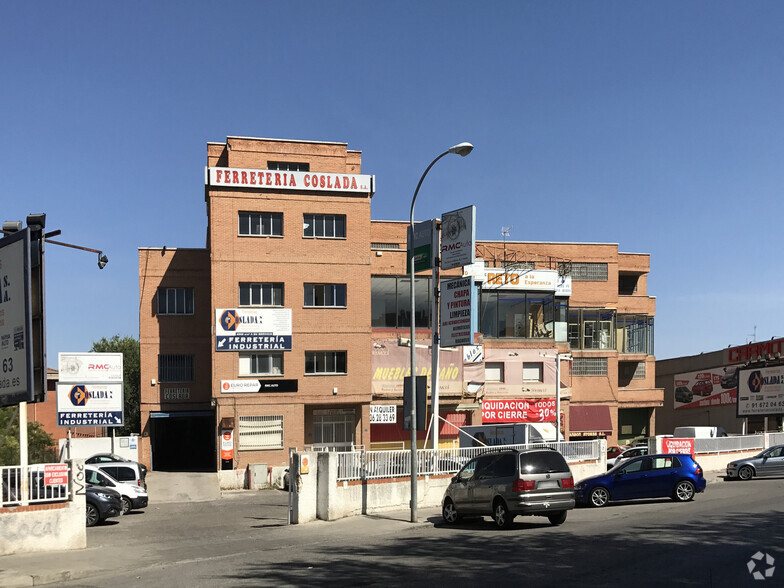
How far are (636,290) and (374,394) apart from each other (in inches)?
1136

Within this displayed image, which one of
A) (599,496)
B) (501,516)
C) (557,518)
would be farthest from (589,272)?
(501,516)

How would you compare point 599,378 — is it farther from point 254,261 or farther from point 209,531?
point 209,531

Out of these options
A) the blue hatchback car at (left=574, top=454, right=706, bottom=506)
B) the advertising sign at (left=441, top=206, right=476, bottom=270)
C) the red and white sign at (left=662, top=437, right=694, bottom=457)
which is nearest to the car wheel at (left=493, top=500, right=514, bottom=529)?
the blue hatchback car at (left=574, top=454, right=706, bottom=506)

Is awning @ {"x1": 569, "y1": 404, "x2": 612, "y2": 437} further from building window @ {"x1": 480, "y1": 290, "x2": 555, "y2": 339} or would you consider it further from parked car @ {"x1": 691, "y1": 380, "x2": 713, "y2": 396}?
parked car @ {"x1": 691, "y1": 380, "x2": 713, "y2": 396}

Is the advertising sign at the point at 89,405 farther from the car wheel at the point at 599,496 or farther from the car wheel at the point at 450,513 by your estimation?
the car wheel at the point at 599,496

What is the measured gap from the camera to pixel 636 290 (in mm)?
68625

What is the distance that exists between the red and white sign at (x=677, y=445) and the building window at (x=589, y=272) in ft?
80.2

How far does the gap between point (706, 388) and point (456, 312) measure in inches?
1955

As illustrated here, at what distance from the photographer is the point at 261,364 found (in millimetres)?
46031

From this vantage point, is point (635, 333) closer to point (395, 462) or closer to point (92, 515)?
point (395, 462)

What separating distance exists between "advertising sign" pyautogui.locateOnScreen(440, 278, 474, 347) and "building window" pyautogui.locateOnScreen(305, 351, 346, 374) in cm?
2122

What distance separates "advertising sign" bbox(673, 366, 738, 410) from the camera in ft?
216

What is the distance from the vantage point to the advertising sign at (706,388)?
6594 centimetres

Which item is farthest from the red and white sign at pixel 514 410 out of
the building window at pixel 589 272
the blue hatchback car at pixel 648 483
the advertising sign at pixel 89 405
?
the blue hatchback car at pixel 648 483
